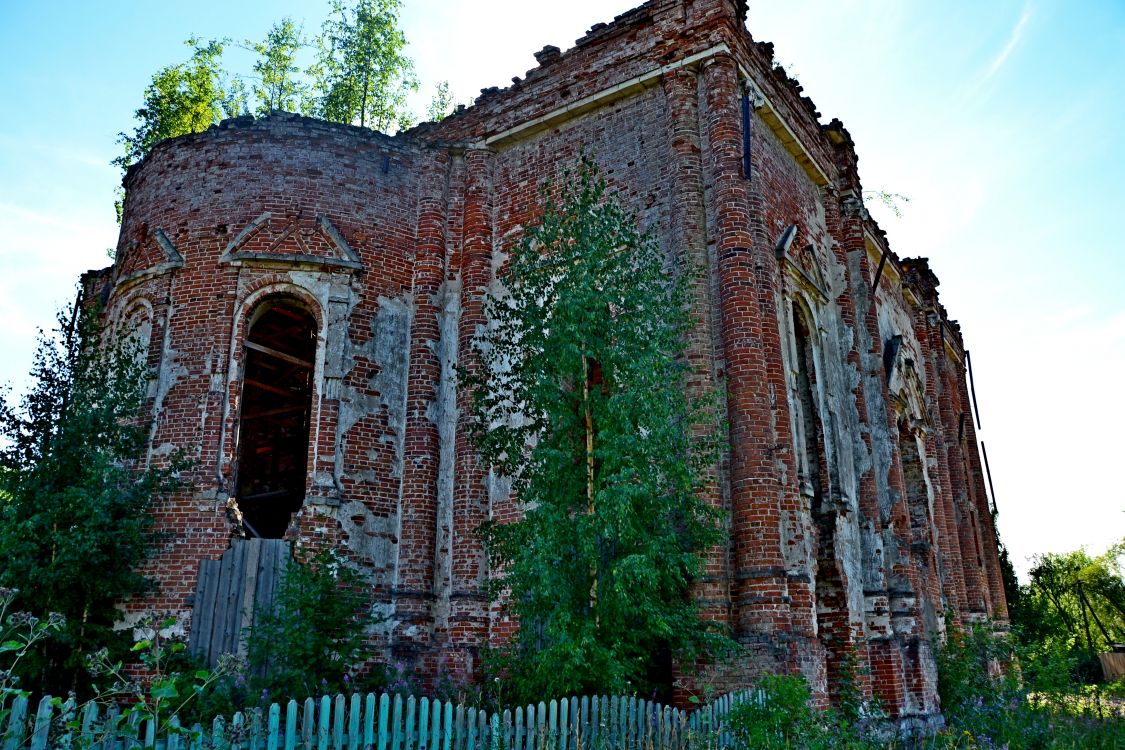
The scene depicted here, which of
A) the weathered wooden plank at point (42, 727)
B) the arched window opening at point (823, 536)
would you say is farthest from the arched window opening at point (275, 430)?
the weathered wooden plank at point (42, 727)

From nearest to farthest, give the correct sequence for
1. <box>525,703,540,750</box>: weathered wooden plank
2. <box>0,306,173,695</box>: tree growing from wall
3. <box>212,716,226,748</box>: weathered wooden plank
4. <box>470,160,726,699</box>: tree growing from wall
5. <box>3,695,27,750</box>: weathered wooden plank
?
<box>3,695,27,750</box>: weathered wooden plank, <box>212,716,226,748</box>: weathered wooden plank, <box>525,703,540,750</box>: weathered wooden plank, <box>470,160,726,699</box>: tree growing from wall, <box>0,306,173,695</box>: tree growing from wall

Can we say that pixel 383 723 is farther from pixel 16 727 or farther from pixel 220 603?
pixel 220 603

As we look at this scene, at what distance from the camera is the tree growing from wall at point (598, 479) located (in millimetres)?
7699

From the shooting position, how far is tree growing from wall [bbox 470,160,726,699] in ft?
25.3

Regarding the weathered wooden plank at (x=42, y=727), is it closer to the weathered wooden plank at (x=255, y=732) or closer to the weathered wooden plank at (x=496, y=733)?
the weathered wooden plank at (x=255, y=732)

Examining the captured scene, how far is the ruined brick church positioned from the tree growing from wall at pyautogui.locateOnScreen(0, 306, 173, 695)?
1.44ft

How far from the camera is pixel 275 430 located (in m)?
15.7

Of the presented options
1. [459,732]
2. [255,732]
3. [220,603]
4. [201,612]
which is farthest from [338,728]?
[201,612]

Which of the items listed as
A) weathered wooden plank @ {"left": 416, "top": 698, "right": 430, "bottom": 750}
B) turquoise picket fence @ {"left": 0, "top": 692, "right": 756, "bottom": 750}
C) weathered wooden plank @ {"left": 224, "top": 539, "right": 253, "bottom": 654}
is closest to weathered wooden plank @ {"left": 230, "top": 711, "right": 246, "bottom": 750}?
turquoise picket fence @ {"left": 0, "top": 692, "right": 756, "bottom": 750}

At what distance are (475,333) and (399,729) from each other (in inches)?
275

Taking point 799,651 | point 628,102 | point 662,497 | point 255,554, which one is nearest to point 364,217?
point 628,102

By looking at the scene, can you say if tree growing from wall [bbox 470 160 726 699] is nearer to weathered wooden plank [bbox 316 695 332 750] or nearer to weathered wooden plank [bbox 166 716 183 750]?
weathered wooden plank [bbox 316 695 332 750]

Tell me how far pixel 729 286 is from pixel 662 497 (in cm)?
334

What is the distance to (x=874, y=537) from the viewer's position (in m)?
12.8
